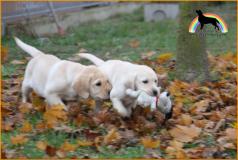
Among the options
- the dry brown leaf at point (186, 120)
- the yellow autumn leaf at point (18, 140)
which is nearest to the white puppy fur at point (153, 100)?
the dry brown leaf at point (186, 120)

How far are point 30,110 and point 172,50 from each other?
13.2 feet

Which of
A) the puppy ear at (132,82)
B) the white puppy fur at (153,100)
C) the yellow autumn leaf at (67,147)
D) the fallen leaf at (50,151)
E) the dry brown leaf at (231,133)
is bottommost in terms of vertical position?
the fallen leaf at (50,151)

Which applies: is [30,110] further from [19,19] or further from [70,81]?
[19,19]

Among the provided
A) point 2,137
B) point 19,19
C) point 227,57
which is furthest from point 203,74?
point 19,19

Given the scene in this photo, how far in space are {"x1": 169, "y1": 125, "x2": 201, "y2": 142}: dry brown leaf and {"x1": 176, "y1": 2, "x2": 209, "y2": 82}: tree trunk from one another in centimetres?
181

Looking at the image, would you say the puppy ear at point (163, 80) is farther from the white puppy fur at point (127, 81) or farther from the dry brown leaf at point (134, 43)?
the dry brown leaf at point (134, 43)

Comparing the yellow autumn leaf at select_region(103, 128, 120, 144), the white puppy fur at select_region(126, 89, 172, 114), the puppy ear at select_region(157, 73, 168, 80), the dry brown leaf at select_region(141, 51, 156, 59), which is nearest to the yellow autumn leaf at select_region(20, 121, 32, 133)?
the yellow autumn leaf at select_region(103, 128, 120, 144)

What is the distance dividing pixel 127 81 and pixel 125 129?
0.46 m

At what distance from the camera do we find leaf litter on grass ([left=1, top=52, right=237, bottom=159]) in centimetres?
443

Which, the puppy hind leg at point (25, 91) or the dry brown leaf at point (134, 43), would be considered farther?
the dry brown leaf at point (134, 43)

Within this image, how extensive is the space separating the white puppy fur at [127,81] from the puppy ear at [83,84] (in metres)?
0.23

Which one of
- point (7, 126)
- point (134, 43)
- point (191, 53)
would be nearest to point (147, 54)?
point (134, 43)

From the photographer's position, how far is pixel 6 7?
1150 centimetres

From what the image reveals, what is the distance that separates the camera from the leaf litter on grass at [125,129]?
4430mm
